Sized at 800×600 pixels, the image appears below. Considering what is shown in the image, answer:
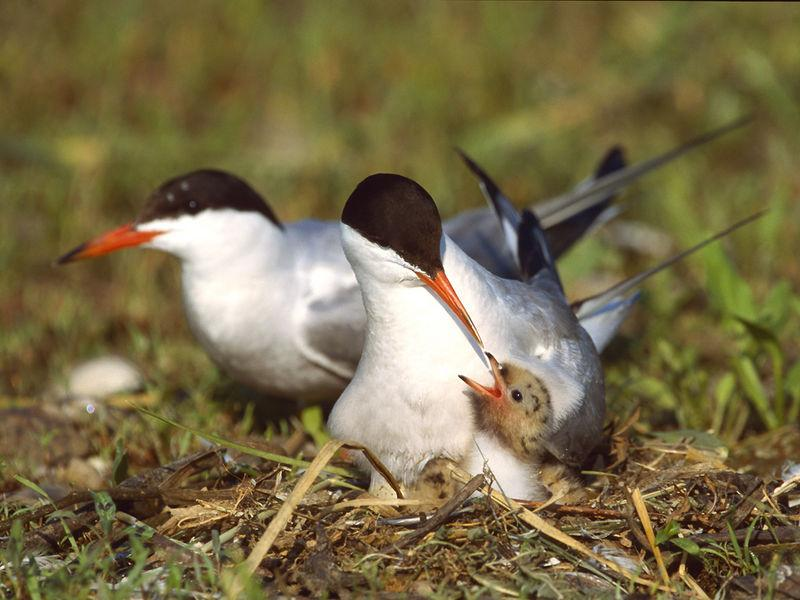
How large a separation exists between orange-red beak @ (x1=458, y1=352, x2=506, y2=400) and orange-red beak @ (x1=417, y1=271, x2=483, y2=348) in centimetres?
10

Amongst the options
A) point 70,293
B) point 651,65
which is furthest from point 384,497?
point 651,65

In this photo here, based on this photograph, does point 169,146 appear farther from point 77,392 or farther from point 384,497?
point 384,497

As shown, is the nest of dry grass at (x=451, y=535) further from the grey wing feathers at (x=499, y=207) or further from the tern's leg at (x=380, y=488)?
the grey wing feathers at (x=499, y=207)

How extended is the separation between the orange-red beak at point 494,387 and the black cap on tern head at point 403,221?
286mm

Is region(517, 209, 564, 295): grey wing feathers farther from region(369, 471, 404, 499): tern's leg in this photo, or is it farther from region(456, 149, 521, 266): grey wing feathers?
region(369, 471, 404, 499): tern's leg

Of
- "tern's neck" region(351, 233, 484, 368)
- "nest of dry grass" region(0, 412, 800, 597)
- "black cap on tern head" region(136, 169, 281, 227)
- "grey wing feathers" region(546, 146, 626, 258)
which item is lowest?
"nest of dry grass" region(0, 412, 800, 597)

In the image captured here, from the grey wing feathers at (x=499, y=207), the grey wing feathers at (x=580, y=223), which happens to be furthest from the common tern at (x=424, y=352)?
the grey wing feathers at (x=580, y=223)

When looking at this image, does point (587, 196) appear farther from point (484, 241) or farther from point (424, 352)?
point (424, 352)

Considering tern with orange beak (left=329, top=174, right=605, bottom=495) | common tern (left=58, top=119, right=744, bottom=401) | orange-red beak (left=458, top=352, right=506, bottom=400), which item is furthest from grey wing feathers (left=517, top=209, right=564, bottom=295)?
orange-red beak (left=458, top=352, right=506, bottom=400)

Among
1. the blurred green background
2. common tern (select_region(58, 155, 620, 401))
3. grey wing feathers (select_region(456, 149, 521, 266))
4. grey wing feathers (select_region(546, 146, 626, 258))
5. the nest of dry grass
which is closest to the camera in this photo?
the nest of dry grass

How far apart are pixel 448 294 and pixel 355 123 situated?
147 inches

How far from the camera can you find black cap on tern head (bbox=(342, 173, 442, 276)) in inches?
113

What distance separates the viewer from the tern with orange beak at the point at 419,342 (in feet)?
9.51

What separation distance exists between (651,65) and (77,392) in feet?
12.6
